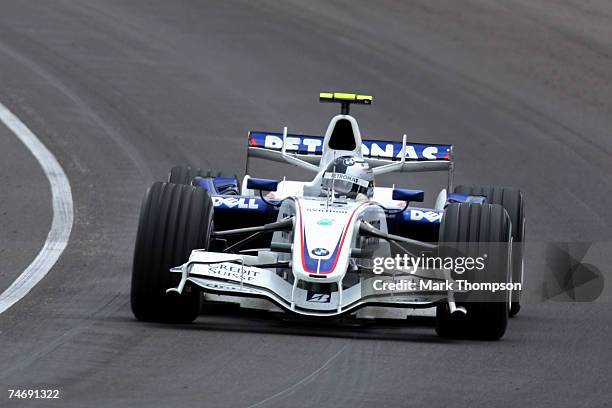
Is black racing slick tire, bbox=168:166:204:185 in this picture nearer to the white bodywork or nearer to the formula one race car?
the formula one race car

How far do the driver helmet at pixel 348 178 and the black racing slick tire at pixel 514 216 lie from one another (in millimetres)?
1433

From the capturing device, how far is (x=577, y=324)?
565 inches

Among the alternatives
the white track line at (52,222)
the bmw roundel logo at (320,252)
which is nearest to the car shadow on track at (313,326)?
the bmw roundel logo at (320,252)

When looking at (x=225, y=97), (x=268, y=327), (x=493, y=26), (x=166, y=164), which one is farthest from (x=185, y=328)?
(x=493, y=26)

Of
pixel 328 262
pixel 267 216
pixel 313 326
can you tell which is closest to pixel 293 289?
pixel 328 262

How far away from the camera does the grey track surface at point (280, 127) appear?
11.0m

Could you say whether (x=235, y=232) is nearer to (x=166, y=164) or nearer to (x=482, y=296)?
(x=482, y=296)

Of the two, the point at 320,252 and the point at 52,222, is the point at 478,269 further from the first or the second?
the point at 52,222

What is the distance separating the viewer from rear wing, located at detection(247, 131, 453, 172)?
53.3 ft

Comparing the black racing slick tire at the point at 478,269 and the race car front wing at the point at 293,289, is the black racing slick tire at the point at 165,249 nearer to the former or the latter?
the race car front wing at the point at 293,289

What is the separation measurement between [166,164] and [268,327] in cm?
902

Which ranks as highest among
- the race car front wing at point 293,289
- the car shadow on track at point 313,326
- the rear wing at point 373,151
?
Answer: the rear wing at point 373,151

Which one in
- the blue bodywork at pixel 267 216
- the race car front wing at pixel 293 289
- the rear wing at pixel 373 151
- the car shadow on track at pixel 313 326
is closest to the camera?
the race car front wing at pixel 293 289

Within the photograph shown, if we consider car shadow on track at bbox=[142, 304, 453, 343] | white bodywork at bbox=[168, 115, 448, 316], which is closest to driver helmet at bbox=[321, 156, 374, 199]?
white bodywork at bbox=[168, 115, 448, 316]
